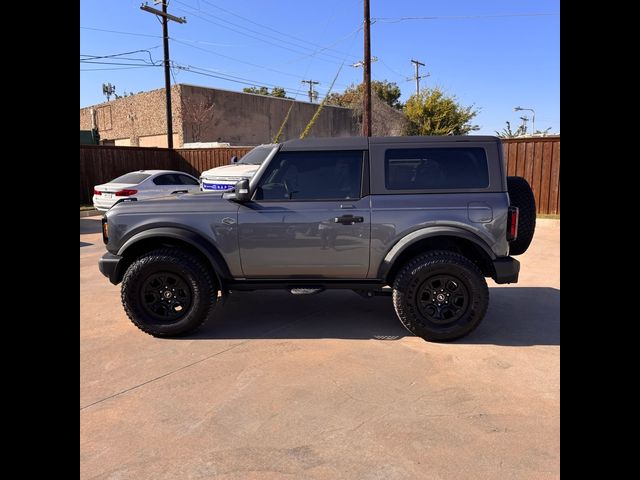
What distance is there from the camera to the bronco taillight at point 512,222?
13.3 ft

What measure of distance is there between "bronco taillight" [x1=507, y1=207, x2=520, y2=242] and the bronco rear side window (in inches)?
13.0

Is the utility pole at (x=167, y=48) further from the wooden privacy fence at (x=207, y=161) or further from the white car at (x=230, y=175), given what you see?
the white car at (x=230, y=175)

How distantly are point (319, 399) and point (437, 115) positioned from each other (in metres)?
27.8

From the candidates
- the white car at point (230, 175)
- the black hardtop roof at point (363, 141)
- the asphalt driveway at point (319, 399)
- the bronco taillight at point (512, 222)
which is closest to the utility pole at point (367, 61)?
the white car at point (230, 175)

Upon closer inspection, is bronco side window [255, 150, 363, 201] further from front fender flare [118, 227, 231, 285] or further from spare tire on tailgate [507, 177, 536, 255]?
spare tire on tailgate [507, 177, 536, 255]

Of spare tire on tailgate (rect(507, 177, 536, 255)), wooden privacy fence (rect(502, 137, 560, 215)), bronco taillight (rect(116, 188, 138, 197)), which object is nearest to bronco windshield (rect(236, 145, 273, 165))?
bronco taillight (rect(116, 188, 138, 197))

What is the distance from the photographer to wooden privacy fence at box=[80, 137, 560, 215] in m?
12.8

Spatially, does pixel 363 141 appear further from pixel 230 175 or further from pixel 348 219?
pixel 230 175
